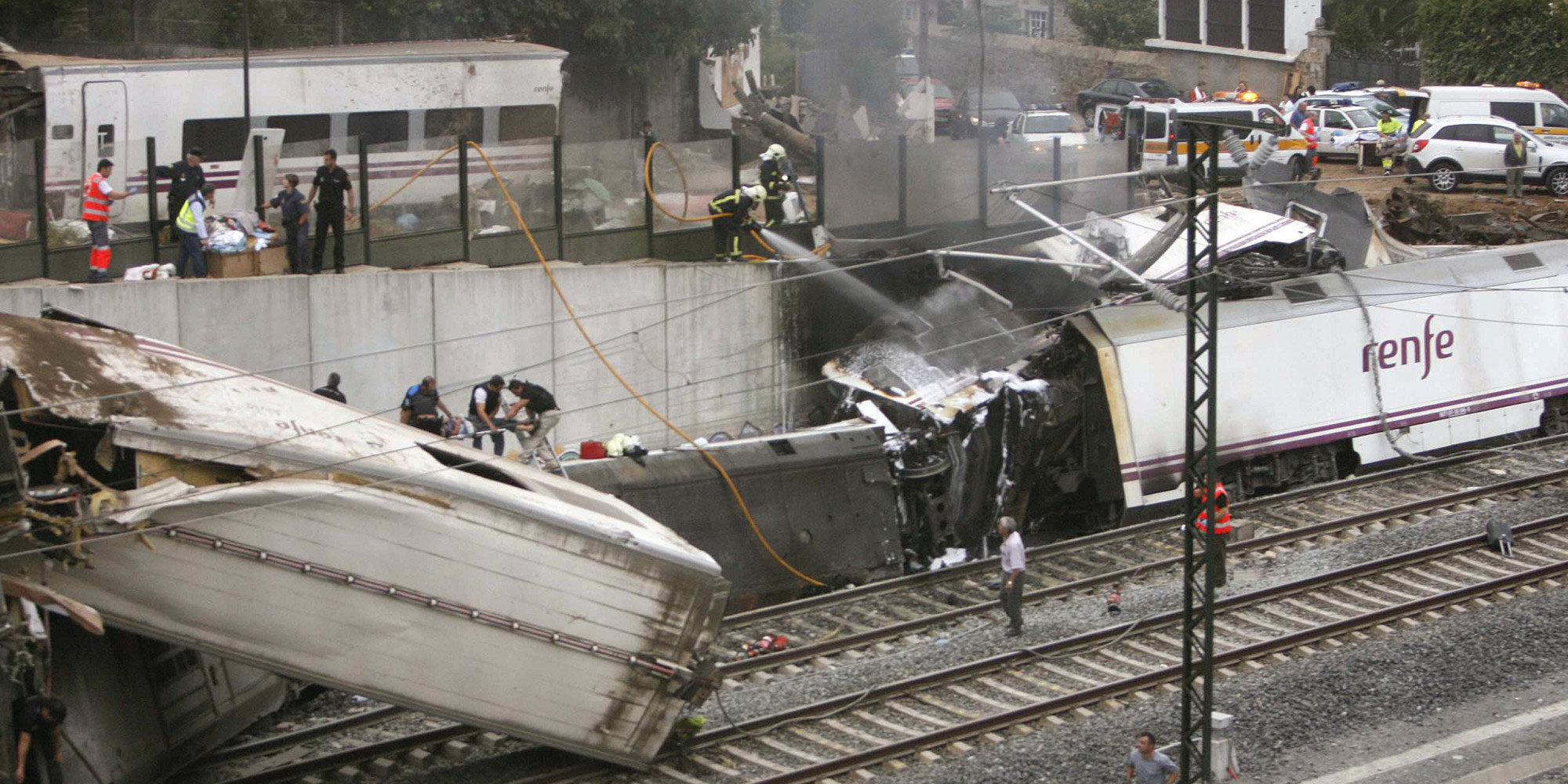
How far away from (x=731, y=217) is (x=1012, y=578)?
769 cm

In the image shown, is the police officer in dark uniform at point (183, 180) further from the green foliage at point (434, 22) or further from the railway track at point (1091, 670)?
the green foliage at point (434, 22)

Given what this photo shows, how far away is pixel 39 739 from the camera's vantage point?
974 centimetres

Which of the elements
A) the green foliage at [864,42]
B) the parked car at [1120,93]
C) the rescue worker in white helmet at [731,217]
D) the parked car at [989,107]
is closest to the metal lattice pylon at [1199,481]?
the rescue worker in white helmet at [731,217]

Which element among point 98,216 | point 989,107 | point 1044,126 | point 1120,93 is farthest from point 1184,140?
point 98,216

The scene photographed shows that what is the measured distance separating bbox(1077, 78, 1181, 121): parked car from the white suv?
11547 millimetres

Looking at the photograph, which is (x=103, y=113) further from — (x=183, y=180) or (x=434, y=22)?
(x=434, y=22)

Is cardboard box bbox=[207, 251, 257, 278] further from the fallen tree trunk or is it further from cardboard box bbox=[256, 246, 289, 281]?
the fallen tree trunk

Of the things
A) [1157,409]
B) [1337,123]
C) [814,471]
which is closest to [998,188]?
[1157,409]

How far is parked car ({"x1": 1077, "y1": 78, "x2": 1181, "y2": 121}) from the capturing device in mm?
43844

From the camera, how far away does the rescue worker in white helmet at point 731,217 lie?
2009cm

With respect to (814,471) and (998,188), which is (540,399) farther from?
(998,188)

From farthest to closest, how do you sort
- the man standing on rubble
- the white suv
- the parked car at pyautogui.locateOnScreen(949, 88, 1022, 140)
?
1. the parked car at pyautogui.locateOnScreen(949, 88, 1022, 140)
2. the white suv
3. the man standing on rubble

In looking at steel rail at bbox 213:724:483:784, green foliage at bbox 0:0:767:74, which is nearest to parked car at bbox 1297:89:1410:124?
green foliage at bbox 0:0:767:74

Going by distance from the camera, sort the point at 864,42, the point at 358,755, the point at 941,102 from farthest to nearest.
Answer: the point at 941,102, the point at 864,42, the point at 358,755
